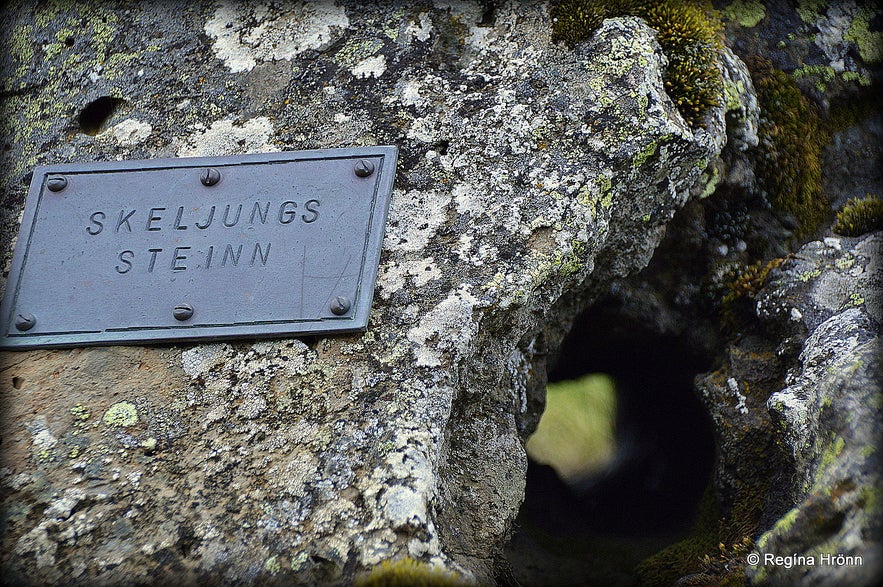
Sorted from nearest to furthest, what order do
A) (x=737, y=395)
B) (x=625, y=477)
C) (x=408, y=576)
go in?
(x=408, y=576) < (x=737, y=395) < (x=625, y=477)

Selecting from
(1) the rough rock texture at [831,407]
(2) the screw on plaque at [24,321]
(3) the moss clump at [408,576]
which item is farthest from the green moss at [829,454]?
(2) the screw on plaque at [24,321]

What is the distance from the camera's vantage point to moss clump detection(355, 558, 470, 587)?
4.62ft

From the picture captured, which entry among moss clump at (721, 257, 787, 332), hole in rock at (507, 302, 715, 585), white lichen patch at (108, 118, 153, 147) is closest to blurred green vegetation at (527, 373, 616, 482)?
hole in rock at (507, 302, 715, 585)

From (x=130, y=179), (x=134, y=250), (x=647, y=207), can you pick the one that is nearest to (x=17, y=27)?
(x=130, y=179)

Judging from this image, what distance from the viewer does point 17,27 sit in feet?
8.48

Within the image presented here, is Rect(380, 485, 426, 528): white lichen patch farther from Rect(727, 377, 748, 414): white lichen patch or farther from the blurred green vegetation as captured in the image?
the blurred green vegetation

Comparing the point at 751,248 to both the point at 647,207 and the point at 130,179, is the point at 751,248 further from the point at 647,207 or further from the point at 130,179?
the point at 130,179

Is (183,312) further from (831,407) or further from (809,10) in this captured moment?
(809,10)

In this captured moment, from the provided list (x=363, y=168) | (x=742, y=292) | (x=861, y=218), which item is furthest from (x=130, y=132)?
(x=861, y=218)

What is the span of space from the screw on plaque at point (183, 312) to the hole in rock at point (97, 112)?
839 millimetres

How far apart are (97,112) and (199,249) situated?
765 mm

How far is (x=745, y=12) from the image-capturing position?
2.63 meters

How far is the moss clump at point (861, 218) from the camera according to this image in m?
2.28

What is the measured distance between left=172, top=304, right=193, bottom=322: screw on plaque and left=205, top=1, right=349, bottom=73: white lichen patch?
832 mm
